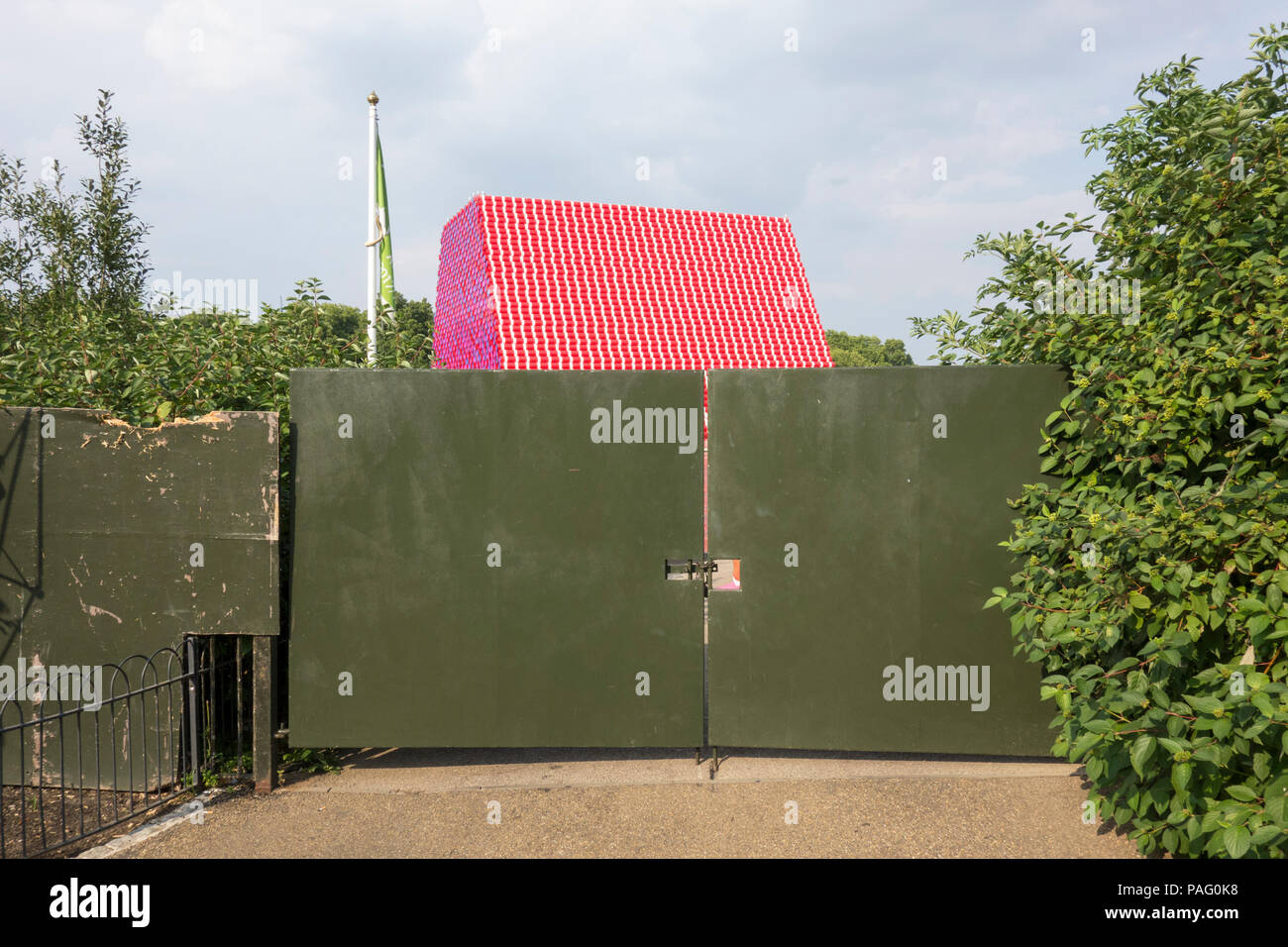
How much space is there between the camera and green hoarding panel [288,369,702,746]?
211 inches

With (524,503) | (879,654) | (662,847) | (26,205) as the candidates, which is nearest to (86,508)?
(524,503)

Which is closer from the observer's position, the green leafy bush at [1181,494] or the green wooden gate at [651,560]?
the green leafy bush at [1181,494]

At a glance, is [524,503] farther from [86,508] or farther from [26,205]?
[26,205]

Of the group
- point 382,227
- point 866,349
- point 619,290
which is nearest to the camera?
point 382,227

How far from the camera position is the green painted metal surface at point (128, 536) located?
513 cm

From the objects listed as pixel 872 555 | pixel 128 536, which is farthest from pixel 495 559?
pixel 872 555

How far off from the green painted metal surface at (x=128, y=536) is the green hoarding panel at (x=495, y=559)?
1.19 feet

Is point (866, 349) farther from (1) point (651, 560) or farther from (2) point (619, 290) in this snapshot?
(1) point (651, 560)

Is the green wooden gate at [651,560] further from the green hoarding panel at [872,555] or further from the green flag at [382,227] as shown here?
the green flag at [382,227]

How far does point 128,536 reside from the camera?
5.15 m

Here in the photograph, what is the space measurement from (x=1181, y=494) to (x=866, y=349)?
8293 cm

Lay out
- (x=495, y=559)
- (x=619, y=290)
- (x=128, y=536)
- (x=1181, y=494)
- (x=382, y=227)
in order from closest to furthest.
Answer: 1. (x=1181, y=494)
2. (x=128, y=536)
3. (x=495, y=559)
4. (x=382, y=227)
5. (x=619, y=290)

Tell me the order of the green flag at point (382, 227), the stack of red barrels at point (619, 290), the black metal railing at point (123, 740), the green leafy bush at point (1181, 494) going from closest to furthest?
the green leafy bush at point (1181, 494), the black metal railing at point (123, 740), the green flag at point (382, 227), the stack of red barrels at point (619, 290)

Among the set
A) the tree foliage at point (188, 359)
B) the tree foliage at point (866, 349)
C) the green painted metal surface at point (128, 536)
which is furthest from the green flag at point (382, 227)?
the tree foliage at point (866, 349)
